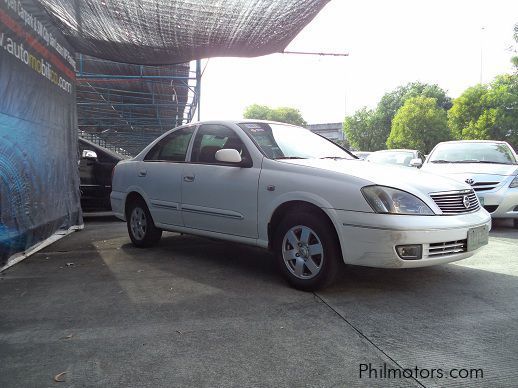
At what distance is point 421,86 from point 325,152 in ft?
184

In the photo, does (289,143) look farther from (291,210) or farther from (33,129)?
(33,129)

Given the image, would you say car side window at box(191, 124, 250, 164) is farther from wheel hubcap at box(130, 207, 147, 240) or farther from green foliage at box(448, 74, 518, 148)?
green foliage at box(448, 74, 518, 148)

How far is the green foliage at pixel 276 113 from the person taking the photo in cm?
8556

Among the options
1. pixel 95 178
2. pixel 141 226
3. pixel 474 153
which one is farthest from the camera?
pixel 95 178

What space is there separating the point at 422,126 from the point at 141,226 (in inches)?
1665

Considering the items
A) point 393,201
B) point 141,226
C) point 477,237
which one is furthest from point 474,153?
point 141,226

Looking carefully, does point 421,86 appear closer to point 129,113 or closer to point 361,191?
point 129,113

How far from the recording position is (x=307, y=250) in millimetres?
3811

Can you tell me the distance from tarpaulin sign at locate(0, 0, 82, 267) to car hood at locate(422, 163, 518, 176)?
18.8 feet

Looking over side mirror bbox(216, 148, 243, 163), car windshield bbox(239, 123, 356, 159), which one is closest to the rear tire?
side mirror bbox(216, 148, 243, 163)

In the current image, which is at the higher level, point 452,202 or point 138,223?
point 452,202

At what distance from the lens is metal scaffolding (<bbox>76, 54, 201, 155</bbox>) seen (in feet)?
44.2

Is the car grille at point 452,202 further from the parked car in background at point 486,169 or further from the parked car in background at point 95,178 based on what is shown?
the parked car in background at point 95,178

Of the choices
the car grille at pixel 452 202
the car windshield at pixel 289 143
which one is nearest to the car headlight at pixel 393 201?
the car grille at pixel 452 202
